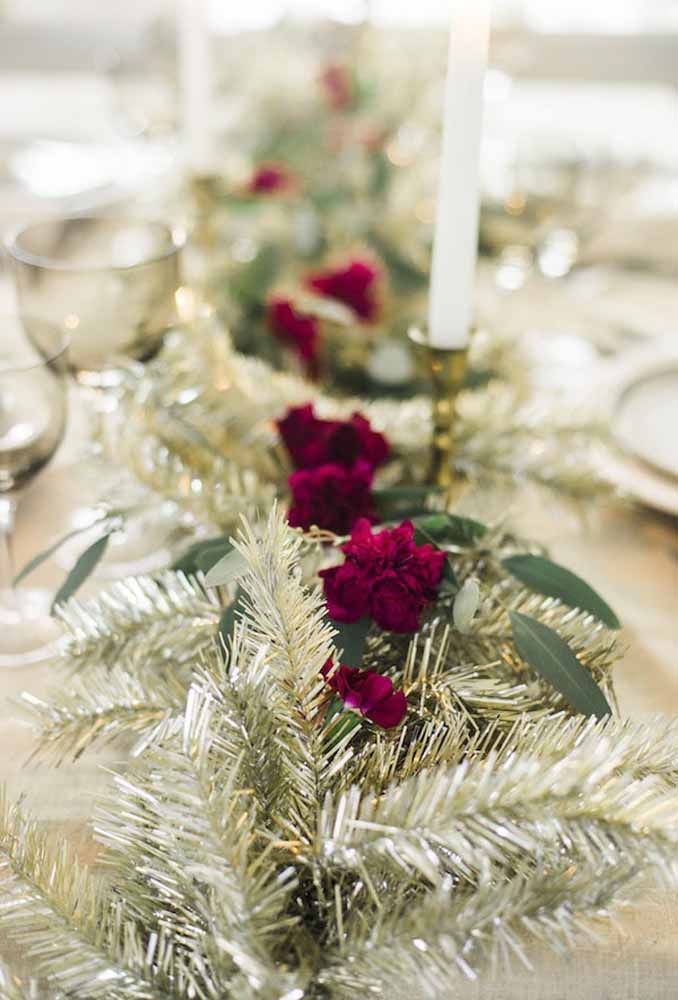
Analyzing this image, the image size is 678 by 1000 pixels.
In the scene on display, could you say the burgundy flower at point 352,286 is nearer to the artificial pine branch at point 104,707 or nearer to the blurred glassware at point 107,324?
the blurred glassware at point 107,324

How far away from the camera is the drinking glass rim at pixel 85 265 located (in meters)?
0.65

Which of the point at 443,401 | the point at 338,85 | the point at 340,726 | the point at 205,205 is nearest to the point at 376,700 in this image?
the point at 340,726

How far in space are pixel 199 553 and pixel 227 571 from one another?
0.09 m

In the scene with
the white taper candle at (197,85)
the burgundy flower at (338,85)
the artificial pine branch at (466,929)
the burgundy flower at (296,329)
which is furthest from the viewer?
the burgundy flower at (338,85)

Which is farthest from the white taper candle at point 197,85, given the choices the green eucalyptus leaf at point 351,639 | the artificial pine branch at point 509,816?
the artificial pine branch at point 509,816

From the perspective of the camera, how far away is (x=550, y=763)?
0.38 meters

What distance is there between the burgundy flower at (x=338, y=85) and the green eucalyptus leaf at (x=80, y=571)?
3.22ft

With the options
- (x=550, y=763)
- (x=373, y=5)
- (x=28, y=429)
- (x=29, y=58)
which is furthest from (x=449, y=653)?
(x=29, y=58)

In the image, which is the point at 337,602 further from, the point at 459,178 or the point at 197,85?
the point at 197,85

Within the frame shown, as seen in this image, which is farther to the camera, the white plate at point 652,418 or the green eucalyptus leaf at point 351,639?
the white plate at point 652,418

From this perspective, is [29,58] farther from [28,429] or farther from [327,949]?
[327,949]

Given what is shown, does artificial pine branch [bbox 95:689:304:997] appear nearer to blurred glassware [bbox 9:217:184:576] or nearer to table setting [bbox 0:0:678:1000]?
table setting [bbox 0:0:678:1000]

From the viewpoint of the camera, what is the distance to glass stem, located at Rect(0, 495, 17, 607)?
598 millimetres

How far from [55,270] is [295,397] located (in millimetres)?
188
